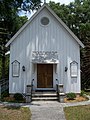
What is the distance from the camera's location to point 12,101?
17141 mm

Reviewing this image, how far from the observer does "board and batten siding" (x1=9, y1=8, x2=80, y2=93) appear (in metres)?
19.2

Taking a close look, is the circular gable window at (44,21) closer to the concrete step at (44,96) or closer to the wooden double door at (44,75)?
the wooden double door at (44,75)

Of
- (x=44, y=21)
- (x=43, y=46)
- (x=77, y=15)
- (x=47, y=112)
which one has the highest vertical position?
(x=77, y=15)

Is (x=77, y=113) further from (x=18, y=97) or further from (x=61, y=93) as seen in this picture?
(x=18, y=97)

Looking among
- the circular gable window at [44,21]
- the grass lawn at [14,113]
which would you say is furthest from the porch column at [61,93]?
the circular gable window at [44,21]

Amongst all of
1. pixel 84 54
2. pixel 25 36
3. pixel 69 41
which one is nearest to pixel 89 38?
pixel 84 54

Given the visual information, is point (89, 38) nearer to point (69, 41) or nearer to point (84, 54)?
point (84, 54)

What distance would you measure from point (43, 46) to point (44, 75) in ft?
7.65

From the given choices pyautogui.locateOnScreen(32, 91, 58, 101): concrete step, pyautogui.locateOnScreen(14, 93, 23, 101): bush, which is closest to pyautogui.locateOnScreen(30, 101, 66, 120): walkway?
pyautogui.locateOnScreen(32, 91, 58, 101): concrete step

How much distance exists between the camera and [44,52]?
1930 cm

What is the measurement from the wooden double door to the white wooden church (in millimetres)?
420

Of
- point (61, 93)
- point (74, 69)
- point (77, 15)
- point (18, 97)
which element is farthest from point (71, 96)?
point (77, 15)

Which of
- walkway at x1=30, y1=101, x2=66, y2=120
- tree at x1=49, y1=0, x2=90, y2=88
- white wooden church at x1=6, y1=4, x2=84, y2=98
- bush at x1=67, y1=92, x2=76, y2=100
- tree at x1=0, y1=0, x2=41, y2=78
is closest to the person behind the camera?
walkway at x1=30, y1=101, x2=66, y2=120

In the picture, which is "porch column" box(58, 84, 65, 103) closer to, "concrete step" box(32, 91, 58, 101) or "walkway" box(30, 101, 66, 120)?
"concrete step" box(32, 91, 58, 101)
